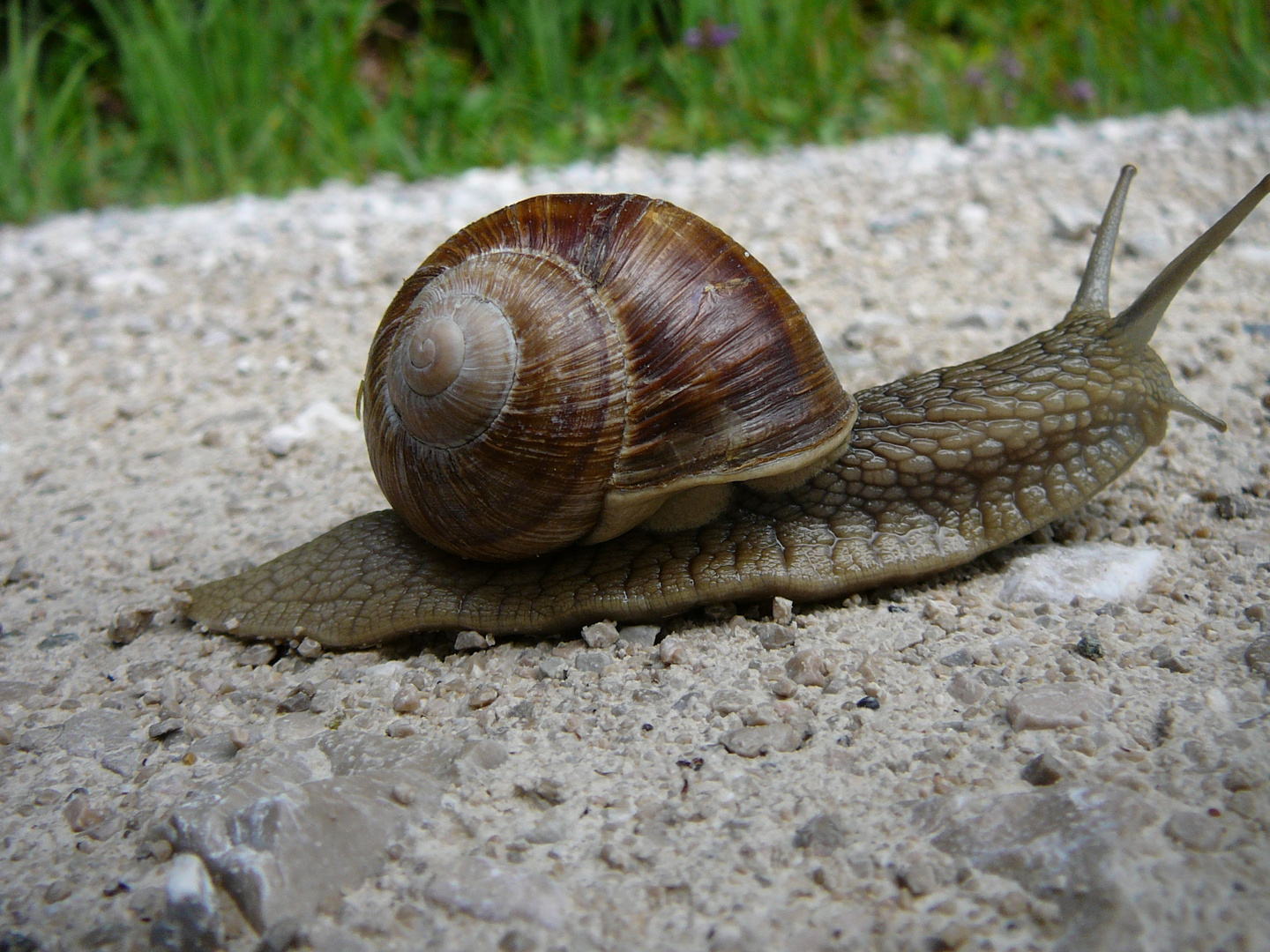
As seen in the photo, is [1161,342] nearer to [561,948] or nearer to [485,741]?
[485,741]

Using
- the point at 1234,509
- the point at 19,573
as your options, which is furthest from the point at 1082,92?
the point at 19,573

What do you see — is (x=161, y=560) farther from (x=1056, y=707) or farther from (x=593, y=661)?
Answer: (x=1056, y=707)

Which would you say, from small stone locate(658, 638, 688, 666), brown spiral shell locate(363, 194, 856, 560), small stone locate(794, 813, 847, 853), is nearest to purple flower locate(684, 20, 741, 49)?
brown spiral shell locate(363, 194, 856, 560)

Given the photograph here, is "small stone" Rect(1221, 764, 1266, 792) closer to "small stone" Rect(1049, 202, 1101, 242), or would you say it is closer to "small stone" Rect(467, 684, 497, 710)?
"small stone" Rect(467, 684, 497, 710)

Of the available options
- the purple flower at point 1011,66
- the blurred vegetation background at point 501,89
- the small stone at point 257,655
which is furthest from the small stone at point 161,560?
the purple flower at point 1011,66

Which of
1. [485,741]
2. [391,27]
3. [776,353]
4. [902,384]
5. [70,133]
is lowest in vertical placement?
[485,741]

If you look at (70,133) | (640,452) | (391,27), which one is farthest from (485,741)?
(391,27)
